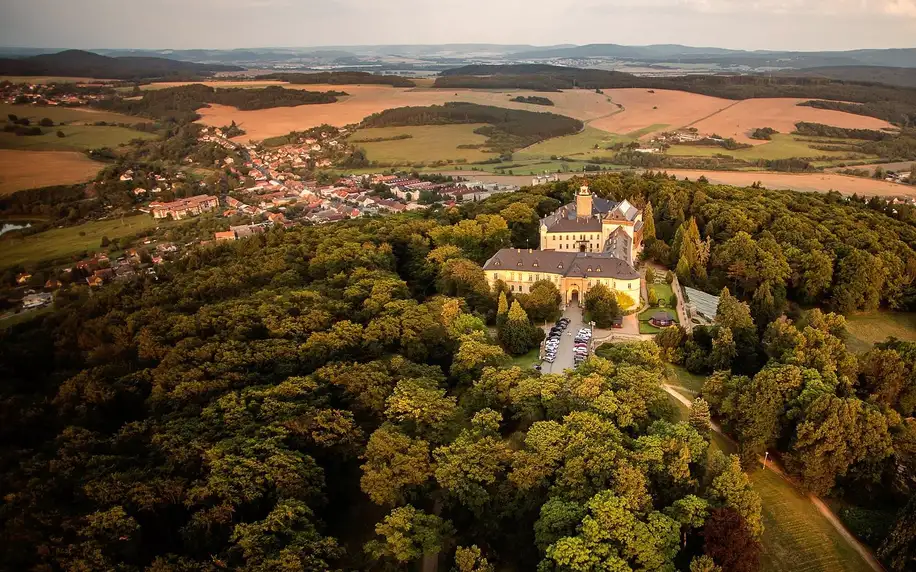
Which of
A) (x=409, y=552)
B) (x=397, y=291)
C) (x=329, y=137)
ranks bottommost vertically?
(x=409, y=552)

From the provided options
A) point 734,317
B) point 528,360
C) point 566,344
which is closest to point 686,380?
A: point 734,317

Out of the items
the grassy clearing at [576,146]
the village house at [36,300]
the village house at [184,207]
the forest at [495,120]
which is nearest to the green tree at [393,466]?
the village house at [36,300]

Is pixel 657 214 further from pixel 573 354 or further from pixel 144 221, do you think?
pixel 144 221

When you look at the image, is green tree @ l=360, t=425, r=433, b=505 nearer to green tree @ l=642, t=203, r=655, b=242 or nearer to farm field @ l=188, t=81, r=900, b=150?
green tree @ l=642, t=203, r=655, b=242

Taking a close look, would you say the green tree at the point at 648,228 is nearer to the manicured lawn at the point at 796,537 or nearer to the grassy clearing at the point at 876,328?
the grassy clearing at the point at 876,328

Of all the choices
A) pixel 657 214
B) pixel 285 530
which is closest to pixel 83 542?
pixel 285 530

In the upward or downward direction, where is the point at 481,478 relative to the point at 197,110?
downward
